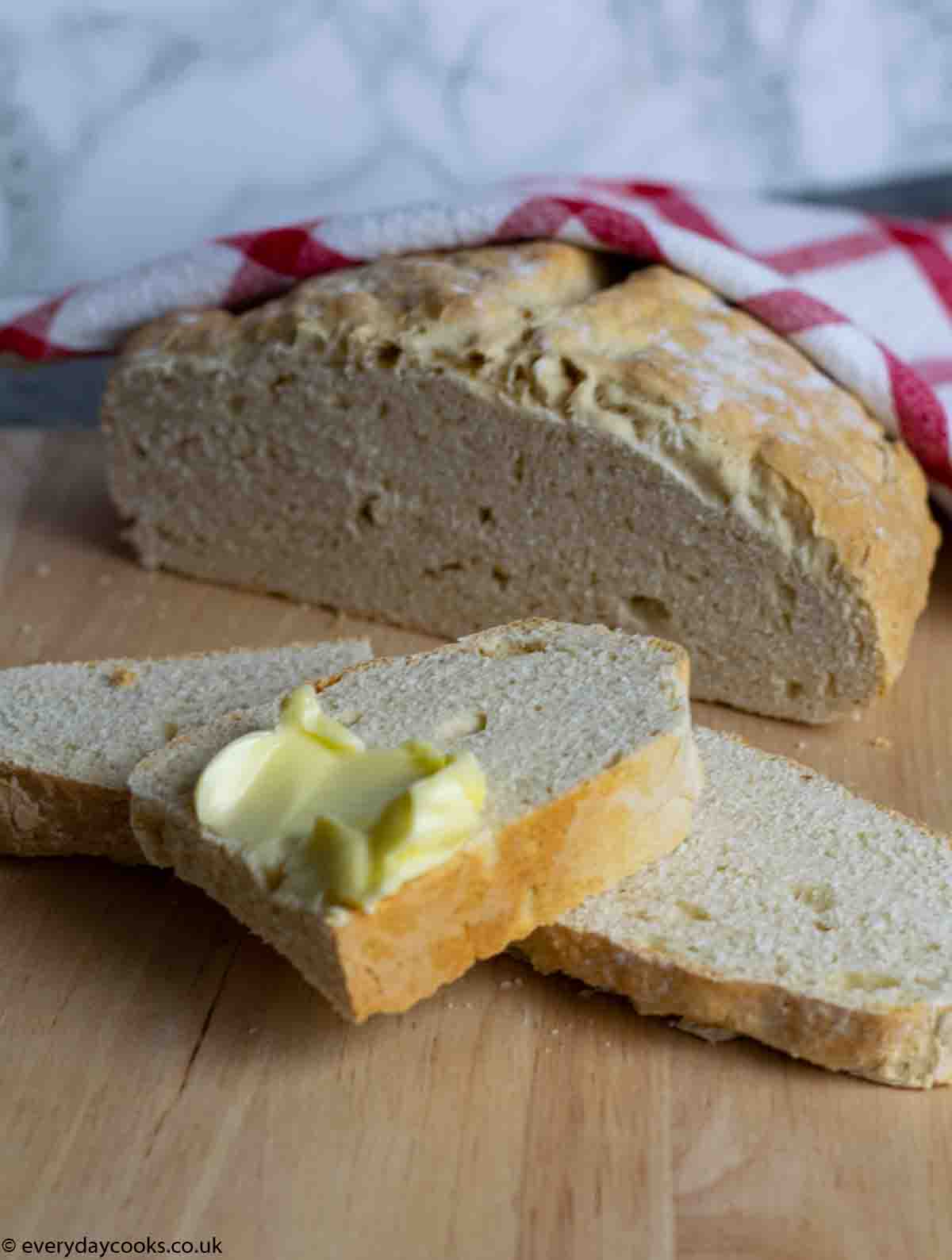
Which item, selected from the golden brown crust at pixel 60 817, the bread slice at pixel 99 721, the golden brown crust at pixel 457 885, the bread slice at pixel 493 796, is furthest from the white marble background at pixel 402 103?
the golden brown crust at pixel 457 885

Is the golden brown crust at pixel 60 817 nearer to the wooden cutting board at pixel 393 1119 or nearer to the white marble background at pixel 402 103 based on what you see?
the wooden cutting board at pixel 393 1119

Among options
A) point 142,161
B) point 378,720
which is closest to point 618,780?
point 378,720

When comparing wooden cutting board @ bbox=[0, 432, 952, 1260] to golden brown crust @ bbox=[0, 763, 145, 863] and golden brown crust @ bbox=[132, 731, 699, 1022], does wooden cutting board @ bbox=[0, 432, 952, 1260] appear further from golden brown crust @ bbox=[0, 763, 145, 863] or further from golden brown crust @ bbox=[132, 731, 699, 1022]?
golden brown crust @ bbox=[132, 731, 699, 1022]

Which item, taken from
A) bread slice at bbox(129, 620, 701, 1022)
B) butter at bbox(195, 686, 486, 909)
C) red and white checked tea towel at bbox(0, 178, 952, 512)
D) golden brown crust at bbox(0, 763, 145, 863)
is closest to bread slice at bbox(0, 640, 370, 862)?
golden brown crust at bbox(0, 763, 145, 863)

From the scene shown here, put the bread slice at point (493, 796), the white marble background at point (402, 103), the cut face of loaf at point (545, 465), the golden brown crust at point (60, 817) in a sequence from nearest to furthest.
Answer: the bread slice at point (493, 796)
the golden brown crust at point (60, 817)
the cut face of loaf at point (545, 465)
the white marble background at point (402, 103)

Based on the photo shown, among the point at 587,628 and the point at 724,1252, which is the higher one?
the point at 587,628

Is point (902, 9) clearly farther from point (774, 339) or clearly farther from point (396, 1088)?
point (396, 1088)
